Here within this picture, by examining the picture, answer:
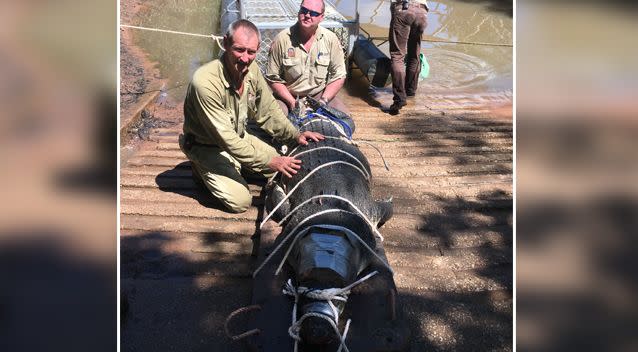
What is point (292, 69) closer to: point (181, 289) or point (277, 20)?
point (181, 289)

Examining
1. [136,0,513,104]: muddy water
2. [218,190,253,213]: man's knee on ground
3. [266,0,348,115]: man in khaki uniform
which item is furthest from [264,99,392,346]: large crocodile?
[136,0,513,104]: muddy water

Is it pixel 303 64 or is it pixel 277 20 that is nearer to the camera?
pixel 303 64

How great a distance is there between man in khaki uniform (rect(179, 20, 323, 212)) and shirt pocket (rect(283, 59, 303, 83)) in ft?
3.16

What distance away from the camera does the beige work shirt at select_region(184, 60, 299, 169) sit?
124 inches

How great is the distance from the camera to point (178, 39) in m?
9.55

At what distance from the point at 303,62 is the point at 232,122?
136 cm

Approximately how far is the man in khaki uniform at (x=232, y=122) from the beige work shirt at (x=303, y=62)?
972 millimetres

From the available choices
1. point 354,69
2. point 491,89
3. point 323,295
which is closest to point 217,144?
point 323,295

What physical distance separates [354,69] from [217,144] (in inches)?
180

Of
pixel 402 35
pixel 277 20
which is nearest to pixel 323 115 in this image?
pixel 402 35

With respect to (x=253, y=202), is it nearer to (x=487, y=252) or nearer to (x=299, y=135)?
(x=299, y=135)

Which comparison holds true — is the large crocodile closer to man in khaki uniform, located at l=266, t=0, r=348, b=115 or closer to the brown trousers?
man in khaki uniform, located at l=266, t=0, r=348, b=115

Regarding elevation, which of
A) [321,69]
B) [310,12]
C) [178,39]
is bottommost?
[178,39]

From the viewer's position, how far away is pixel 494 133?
4.79 meters
